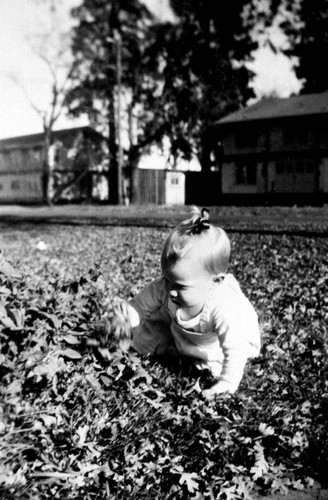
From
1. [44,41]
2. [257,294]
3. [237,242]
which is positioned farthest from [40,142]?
[257,294]

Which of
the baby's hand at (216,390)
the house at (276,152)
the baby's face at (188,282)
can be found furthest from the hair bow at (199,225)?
the house at (276,152)

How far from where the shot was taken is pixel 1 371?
2059 mm

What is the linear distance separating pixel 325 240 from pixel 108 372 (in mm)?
10129

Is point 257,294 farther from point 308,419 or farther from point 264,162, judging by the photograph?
point 264,162

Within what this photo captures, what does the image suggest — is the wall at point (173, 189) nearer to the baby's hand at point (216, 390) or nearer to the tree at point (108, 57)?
the tree at point (108, 57)

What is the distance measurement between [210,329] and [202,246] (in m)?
0.48

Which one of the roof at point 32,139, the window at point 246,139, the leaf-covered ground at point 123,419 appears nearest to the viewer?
the leaf-covered ground at point 123,419

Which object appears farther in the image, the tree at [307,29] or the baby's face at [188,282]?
the tree at [307,29]

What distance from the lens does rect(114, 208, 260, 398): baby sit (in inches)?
108

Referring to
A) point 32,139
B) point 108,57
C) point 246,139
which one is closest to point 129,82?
point 108,57

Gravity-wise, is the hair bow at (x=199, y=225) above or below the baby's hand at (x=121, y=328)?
above

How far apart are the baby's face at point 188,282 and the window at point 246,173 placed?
38701mm

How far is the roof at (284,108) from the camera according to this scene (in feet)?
122

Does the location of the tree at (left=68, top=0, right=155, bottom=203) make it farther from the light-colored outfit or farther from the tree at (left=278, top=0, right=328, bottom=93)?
the light-colored outfit
